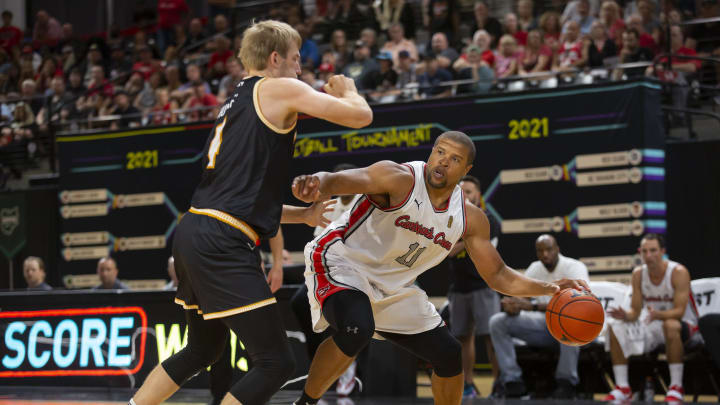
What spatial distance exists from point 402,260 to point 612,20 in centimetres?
762

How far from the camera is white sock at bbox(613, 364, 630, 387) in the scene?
8.14 metres

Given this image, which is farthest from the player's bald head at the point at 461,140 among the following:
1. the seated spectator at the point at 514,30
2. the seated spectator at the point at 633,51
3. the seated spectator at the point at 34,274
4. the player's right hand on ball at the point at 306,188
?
the seated spectator at the point at 514,30

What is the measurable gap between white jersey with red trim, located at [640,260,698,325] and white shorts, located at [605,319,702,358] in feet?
0.50

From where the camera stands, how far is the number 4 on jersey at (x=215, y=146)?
4066 mm

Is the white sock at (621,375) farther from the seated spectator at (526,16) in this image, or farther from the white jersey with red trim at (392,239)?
the seated spectator at (526,16)

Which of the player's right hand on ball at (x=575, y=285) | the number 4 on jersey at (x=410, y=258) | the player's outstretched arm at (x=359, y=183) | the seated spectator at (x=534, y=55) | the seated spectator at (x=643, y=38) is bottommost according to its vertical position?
the player's right hand on ball at (x=575, y=285)

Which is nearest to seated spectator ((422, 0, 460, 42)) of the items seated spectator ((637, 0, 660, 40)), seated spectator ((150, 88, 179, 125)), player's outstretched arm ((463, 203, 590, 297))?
seated spectator ((637, 0, 660, 40))

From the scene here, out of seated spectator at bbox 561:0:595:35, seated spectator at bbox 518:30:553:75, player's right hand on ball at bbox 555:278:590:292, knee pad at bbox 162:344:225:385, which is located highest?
seated spectator at bbox 561:0:595:35

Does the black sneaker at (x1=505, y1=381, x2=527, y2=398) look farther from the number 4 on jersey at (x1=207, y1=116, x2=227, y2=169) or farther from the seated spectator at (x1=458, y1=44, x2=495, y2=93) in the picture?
the number 4 on jersey at (x1=207, y1=116, x2=227, y2=169)

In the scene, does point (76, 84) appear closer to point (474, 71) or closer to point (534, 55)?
point (474, 71)

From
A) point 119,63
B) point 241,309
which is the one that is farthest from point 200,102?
→ point 241,309

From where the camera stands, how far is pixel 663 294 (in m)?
8.32

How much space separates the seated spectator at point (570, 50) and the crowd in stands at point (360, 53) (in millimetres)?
17

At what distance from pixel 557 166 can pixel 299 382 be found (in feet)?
13.1
